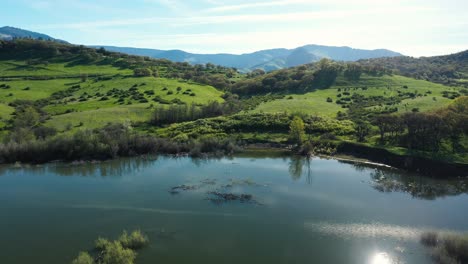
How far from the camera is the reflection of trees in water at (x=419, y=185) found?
47.2 metres

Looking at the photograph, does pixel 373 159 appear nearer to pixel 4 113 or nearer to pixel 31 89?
pixel 4 113

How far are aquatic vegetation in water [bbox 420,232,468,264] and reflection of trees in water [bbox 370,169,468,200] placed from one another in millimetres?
14102

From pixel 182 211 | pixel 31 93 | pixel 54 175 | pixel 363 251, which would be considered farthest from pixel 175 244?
pixel 31 93

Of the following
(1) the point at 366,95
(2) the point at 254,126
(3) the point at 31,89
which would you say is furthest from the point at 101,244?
(3) the point at 31,89

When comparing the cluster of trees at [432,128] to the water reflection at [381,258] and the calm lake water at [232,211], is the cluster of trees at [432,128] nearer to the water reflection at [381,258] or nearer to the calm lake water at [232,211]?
the calm lake water at [232,211]

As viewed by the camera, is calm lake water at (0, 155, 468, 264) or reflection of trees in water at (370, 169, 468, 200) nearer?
calm lake water at (0, 155, 468, 264)

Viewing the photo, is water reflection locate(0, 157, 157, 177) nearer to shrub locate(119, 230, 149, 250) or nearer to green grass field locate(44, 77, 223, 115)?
shrub locate(119, 230, 149, 250)

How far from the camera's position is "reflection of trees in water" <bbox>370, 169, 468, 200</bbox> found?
155ft

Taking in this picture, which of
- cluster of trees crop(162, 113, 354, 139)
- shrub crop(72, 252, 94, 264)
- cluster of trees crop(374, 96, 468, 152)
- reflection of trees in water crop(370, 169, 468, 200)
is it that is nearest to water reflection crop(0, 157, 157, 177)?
cluster of trees crop(162, 113, 354, 139)

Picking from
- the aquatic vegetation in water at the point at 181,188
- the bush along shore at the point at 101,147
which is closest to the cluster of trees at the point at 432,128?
the bush along shore at the point at 101,147

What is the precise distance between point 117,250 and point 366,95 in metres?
90.5

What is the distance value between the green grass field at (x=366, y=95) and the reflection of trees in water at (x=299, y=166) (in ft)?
82.7

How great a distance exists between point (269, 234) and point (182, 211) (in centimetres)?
1074

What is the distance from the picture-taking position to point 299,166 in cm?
5984
